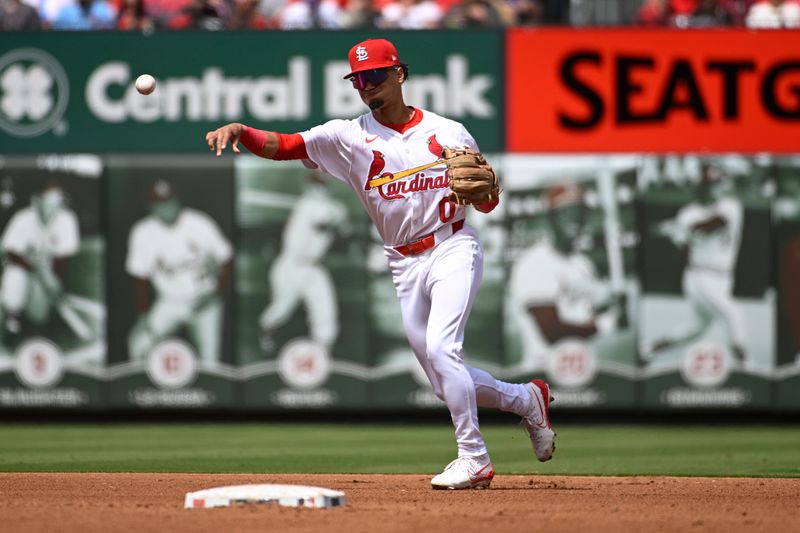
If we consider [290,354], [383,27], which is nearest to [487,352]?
[290,354]

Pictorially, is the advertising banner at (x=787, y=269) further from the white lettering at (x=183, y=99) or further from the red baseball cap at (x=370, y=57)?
the red baseball cap at (x=370, y=57)

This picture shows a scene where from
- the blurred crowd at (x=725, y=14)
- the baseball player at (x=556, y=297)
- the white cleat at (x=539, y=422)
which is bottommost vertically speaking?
the white cleat at (x=539, y=422)

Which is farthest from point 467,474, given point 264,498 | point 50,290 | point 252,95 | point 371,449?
point 252,95

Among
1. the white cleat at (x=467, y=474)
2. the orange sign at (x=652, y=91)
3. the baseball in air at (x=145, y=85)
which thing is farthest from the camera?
the orange sign at (x=652, y=91)

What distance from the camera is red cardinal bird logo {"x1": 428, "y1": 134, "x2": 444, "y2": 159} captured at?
7.22m

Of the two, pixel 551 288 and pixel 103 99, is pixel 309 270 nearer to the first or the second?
→ pixel 551 288

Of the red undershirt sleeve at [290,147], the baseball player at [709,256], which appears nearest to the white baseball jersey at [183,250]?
the baseball player at [709,256]

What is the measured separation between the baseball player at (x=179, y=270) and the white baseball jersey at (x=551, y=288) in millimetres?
2858

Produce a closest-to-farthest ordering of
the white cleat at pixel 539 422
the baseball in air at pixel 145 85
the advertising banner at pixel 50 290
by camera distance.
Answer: the baseball in air at pixel 145 85, the white cleat at pixel 539 422, the advertising banner at pixel 50 290

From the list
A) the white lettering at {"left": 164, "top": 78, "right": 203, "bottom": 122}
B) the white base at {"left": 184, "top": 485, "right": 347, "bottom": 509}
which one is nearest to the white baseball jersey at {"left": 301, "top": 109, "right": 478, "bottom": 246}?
the white base at {"left": 184, "top": 485, "right": 347, "bottom": 509}

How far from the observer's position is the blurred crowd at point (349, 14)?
14.0 m

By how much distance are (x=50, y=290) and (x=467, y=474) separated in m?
7.42

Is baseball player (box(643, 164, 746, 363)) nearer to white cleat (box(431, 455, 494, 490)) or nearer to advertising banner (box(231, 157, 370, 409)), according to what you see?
advertising banner (box(231, 157, 370, 409))

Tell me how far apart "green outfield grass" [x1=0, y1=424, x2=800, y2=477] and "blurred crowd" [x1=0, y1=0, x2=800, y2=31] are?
159 inches
